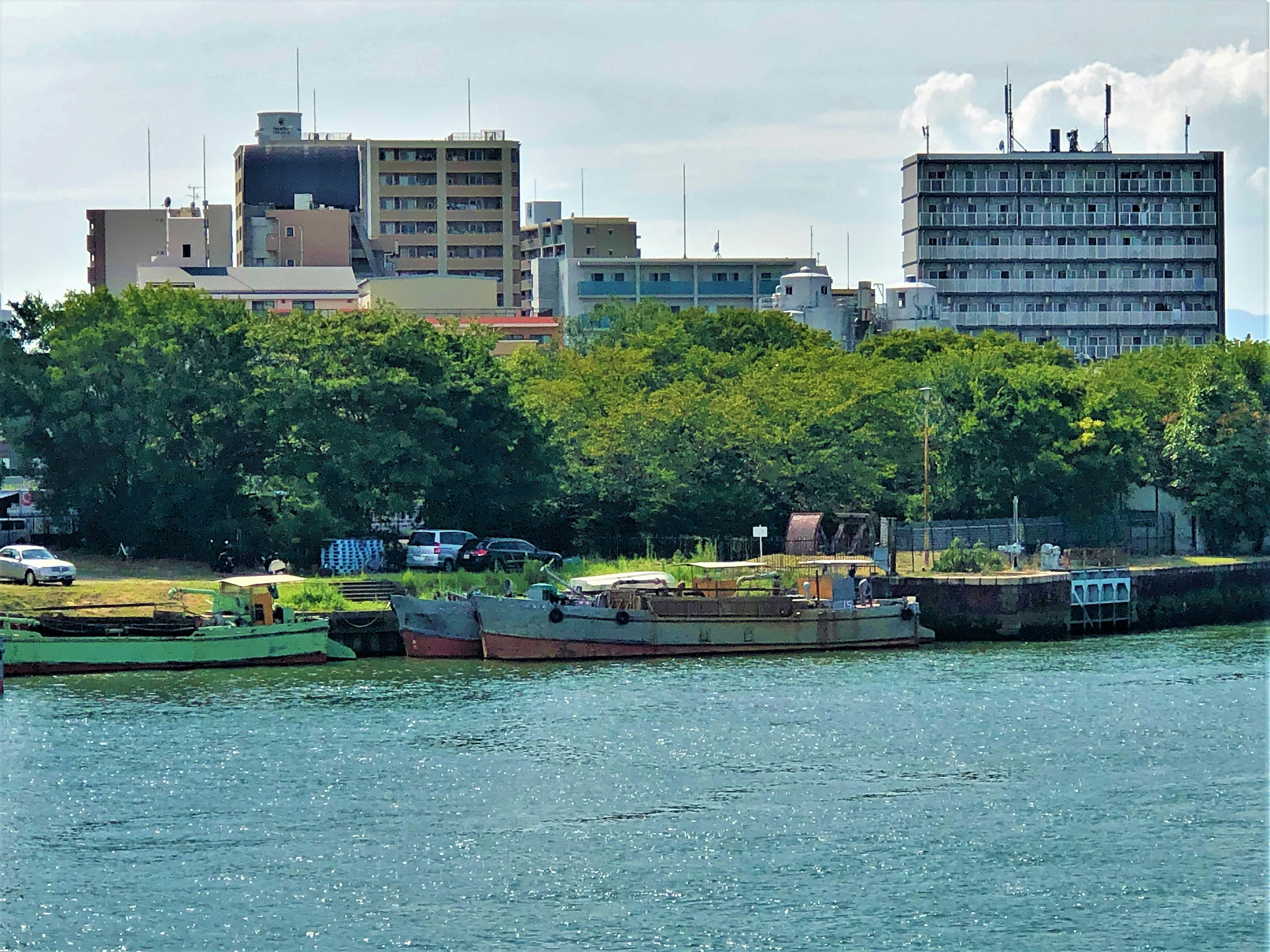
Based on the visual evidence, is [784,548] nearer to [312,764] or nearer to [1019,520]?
[1019,520]

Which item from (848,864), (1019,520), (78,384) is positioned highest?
(78,384)

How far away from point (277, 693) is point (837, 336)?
311 ft

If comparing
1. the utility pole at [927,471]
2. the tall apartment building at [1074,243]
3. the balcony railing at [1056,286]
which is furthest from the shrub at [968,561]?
the balcony railing at [1056,286]

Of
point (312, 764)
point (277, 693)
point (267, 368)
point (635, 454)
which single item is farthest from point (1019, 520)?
point (312, 764)

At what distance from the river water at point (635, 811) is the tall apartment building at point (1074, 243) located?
300 feet

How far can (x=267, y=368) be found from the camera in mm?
81500

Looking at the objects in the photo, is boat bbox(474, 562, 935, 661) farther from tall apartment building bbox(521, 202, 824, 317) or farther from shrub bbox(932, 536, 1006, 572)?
tall apartment building bbox(521, 202, 824, 317)

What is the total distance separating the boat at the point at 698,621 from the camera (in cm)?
6962

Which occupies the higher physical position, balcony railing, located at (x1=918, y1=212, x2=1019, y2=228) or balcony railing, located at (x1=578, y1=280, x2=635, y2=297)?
balcony railing, located at (x1=918, y1=212, x2=1019, y2=228)

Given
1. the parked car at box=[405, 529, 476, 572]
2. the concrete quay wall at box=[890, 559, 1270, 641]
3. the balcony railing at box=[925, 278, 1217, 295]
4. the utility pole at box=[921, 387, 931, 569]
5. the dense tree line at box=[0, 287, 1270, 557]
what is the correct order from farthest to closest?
the balcony railing at box=[925, 278, 1217, 295]
the utility pole at box=[921, 387, 931, 569]
the dense tree line at box=[0, 287, 1270, 557]
the parked car at box=[405, 529, 476, 572]
the concrete quay wall at box=[890, 559, 1270, 641]

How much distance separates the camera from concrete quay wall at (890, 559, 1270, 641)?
7588cm

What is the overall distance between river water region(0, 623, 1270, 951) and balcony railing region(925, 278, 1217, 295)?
91.5 m

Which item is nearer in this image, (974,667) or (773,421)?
(974,667)

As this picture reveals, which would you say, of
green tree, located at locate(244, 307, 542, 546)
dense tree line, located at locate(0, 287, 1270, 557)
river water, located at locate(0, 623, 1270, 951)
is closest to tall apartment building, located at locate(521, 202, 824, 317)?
dense tree line, located at locate(0, 287, 1270, 557)
